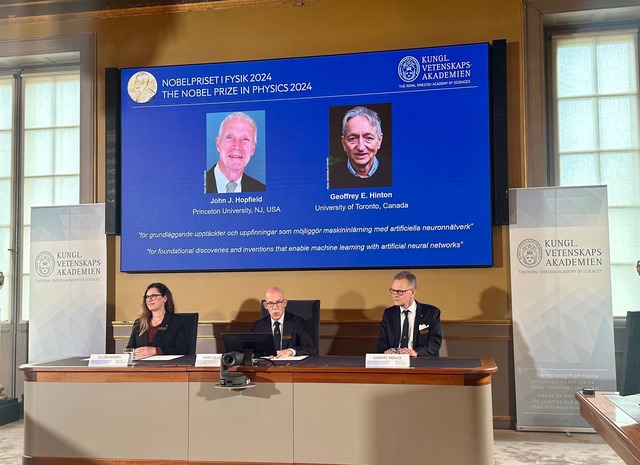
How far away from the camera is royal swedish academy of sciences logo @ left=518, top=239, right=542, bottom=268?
5633 mm

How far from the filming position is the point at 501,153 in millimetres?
5719

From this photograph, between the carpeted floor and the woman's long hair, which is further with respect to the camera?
the woman's long hair

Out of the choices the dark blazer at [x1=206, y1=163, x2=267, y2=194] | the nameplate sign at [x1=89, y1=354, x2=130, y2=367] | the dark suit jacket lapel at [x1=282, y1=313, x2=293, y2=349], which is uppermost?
the dark blazer at [x1=206, y1=163, x2=267, y2=194]

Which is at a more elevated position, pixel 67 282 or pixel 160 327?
pixel 67 282

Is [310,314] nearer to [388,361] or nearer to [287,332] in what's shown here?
[287,332]

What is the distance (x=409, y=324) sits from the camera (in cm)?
497

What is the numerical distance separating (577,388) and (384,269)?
169 centimetres

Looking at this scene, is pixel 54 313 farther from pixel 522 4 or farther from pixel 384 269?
pixel 522 4

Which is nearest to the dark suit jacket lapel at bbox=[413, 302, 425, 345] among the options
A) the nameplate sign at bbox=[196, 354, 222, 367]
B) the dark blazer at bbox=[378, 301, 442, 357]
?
the dark blazer at bbox=[378, 301, 442, 357]

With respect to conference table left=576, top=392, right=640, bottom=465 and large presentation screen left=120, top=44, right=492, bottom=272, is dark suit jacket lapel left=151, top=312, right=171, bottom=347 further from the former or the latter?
conference table left=576, top=392, right=640, bottom=465

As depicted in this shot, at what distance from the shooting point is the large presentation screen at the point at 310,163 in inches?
229

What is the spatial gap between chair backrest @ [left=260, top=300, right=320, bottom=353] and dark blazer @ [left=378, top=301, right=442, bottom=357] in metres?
0.47

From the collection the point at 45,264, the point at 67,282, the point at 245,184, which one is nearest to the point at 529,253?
the point at 245,184

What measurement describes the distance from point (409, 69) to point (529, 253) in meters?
1.74
